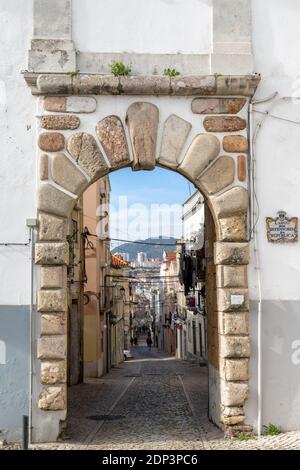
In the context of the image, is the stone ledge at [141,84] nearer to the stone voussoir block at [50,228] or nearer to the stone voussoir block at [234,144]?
the stone voussoir block at [234,144]

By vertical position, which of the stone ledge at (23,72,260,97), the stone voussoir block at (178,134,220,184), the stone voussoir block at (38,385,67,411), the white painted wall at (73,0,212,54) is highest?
the white painted wall at (73,0,212,54)

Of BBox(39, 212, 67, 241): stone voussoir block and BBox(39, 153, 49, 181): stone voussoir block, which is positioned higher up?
BBox(39, 153, 49, 181): stone voussoir block

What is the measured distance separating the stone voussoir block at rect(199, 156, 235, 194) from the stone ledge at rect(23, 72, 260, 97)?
894 millimetres

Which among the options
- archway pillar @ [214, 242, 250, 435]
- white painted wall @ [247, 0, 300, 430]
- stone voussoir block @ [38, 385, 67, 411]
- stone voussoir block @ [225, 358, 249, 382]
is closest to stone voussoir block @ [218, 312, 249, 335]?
archway pillar @ [214, 242, 250, 435]

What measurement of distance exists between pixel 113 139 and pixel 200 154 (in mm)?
1142

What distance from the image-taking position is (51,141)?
27.8 feet

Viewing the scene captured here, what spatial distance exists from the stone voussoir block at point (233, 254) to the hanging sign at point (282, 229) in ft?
1.41

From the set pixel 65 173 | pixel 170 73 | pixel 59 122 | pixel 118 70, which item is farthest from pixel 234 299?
pixel 118 70

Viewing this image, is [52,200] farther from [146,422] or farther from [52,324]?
[146,422]

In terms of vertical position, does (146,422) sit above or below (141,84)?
below

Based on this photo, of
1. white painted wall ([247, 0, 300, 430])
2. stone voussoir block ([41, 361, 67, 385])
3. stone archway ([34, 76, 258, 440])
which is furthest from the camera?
white painted wall ([247, 0, 300, 430])

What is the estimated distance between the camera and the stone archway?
27.2 ft

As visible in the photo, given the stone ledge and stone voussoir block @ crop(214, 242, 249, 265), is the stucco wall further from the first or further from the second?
the stone ledge

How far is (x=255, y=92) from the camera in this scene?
8.79m
